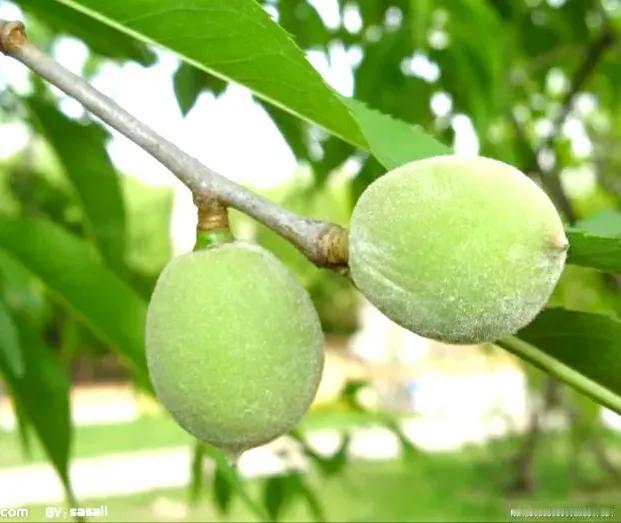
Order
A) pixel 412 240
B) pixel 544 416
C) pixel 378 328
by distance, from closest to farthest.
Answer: pixel 412 240 → pixel 544 416 → pixel 378 328

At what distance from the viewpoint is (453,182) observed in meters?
0.63

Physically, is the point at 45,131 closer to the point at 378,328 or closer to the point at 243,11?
the point at 243,11

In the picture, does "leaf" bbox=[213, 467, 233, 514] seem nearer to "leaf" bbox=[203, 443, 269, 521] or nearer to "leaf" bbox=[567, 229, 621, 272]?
"leaf" bbox=[203, 443, 269, 521]

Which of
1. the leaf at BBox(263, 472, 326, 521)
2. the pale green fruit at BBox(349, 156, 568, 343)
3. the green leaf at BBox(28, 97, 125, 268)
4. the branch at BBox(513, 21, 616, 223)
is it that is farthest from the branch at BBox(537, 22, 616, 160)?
the pale green fruit at BBox(349, 156, 568, 343)

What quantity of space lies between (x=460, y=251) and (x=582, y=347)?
0.22 m

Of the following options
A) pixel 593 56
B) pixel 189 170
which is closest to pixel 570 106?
pixel 593 56

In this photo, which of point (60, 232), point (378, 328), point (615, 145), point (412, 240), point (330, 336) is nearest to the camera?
point (412, 240)

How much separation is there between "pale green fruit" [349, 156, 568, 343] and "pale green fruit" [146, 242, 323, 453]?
0.26 ft

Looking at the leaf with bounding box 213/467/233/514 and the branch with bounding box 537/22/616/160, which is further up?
the branch with bounding box 537/22/616/160

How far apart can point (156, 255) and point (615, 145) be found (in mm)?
3228

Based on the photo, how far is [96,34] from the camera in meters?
Result: 1.30

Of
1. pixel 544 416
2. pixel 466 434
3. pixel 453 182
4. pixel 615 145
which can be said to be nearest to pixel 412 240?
pixel 453 182

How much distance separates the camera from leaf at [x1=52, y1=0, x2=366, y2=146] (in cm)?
71

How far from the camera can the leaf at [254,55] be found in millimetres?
715
